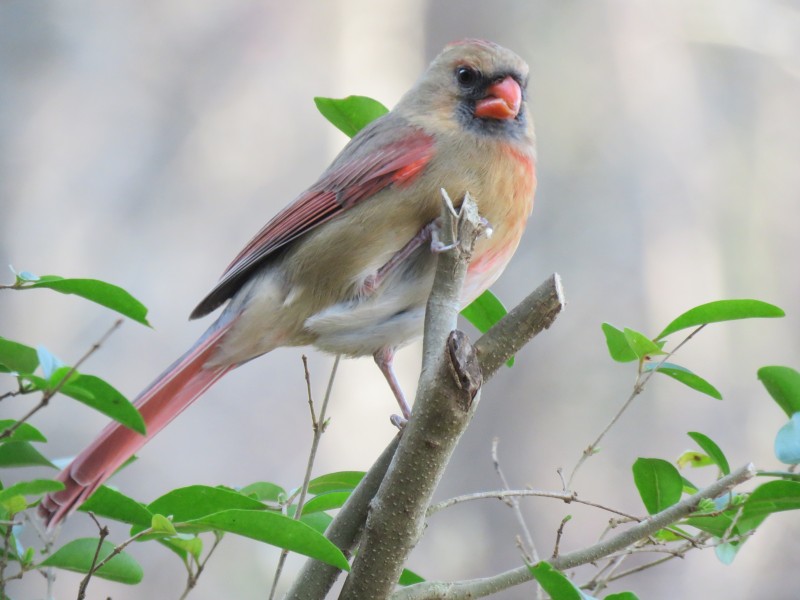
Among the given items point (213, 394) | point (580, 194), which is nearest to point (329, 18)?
point (580, 194)

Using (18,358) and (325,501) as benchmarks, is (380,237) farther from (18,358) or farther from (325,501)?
(18,358)

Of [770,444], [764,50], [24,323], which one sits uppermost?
[764,50]

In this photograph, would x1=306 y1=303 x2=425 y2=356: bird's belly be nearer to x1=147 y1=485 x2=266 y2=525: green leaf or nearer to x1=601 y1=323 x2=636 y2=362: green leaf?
x1=601 y1=323 x2=636 y2=362: green leaf

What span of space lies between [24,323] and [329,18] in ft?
6.93

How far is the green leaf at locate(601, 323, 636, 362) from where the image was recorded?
1.33 m

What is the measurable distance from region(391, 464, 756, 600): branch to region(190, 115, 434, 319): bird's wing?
2.60ft

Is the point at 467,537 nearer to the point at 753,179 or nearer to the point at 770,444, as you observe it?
the point at 770,444

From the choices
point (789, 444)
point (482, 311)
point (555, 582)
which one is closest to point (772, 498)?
point (789, 444)

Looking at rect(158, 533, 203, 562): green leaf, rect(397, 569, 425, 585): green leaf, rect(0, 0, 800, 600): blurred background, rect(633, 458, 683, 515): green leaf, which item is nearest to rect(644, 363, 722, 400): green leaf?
rect(633, 458, 683, 515): green leaf

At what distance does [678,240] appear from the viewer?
4543 millimetres

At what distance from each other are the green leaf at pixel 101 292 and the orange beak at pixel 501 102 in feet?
3.14

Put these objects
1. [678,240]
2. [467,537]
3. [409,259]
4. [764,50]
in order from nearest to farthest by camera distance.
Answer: [409,259] < [467,537] < [678,240] < [764,50]

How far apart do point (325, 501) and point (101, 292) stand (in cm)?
43

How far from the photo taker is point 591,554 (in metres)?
1.13
